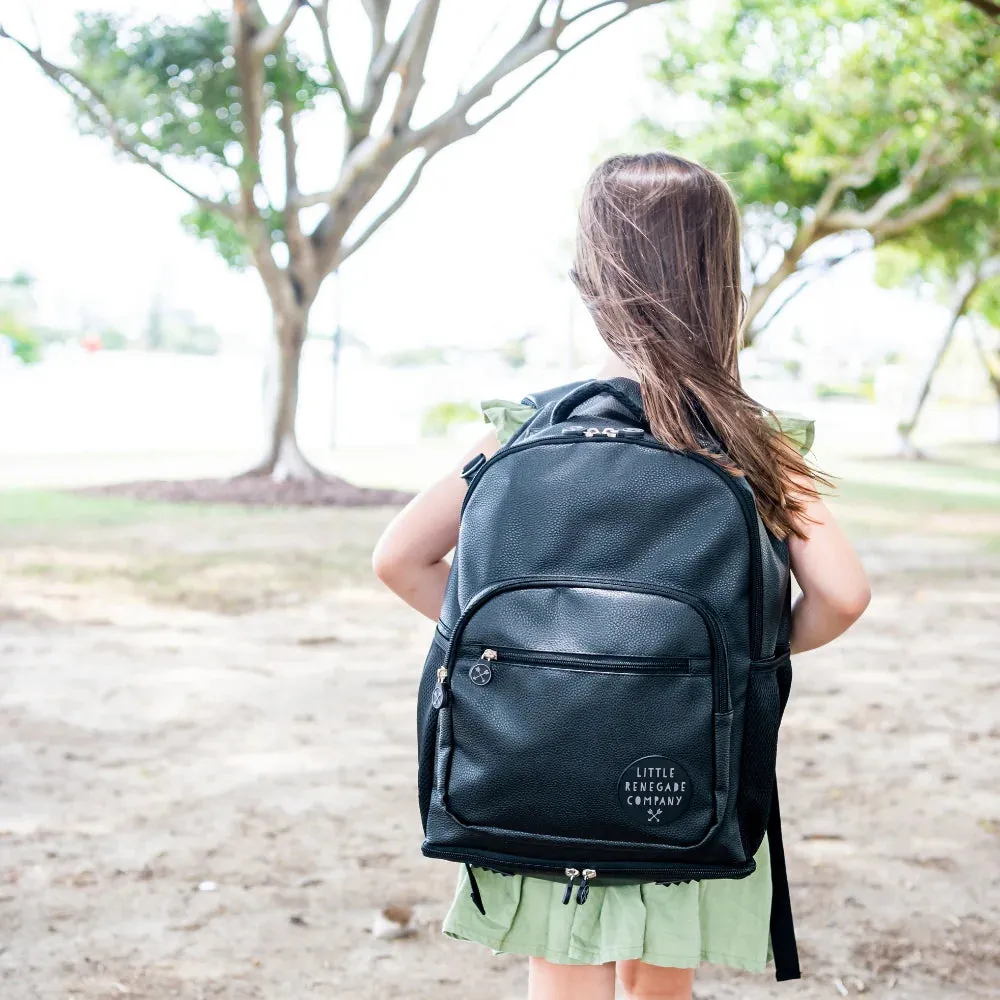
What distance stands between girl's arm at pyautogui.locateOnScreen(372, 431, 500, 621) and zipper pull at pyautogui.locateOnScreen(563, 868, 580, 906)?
17.3 inches

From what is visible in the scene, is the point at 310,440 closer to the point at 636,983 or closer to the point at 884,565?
the point at 884,565

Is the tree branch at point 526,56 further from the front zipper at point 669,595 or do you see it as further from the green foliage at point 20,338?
the green foliage at point 20,338

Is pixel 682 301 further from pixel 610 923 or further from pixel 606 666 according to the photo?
pixel 610 923

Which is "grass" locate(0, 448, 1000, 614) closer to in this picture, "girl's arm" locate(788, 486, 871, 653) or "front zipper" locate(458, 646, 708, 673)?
"girl's arm" locate(788, 486, 871, 653)

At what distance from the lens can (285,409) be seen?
1392 centimetres

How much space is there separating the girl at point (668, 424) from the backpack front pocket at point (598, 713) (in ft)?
0.61

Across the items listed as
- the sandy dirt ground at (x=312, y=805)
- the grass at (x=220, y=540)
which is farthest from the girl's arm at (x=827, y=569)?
the grass at (x=220, y=540)

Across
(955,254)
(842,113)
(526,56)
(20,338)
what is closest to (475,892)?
(526,56)

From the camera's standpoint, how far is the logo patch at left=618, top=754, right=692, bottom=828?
4.91ft

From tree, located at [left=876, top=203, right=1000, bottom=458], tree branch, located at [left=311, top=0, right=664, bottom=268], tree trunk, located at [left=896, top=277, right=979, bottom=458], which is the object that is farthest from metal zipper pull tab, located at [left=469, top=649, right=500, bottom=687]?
tree trunk, located at [left=896, top=277, right=979, bottom=458]

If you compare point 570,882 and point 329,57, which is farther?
point 329,57

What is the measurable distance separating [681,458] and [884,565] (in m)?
8.34

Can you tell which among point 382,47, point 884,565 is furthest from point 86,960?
point 382,47

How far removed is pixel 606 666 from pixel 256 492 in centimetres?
1174
